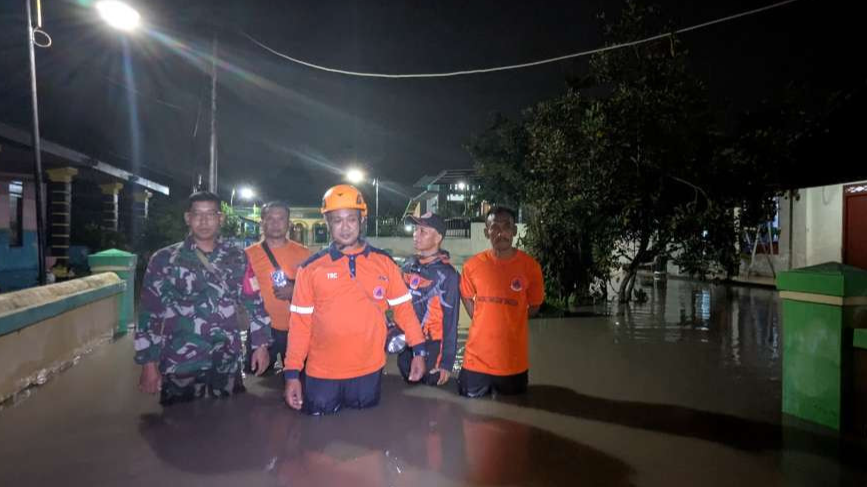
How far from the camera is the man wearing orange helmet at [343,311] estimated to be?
3633mm

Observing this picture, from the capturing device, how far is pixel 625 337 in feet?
25.3

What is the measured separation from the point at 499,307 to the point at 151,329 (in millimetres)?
Result: 2705

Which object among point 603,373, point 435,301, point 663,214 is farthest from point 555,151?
point 435,301

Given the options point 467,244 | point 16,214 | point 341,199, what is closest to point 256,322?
point 341,199

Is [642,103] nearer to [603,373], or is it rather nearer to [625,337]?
[625,337]

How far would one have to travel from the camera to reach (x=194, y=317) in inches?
164

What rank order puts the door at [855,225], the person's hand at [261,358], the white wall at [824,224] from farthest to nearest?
the white wall at [824,224] → the door at [855,225] → the person's hand at [261,358]

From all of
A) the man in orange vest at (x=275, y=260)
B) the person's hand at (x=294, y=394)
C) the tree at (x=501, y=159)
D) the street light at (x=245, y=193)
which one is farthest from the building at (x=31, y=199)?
the street light at (x=245, y=193)

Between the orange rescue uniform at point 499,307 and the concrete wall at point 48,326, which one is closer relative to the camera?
the orange rescue uniform at point 499,307

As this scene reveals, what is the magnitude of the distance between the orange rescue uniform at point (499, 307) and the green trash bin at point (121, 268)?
19.8 feet

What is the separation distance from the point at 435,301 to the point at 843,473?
2918 millimetres

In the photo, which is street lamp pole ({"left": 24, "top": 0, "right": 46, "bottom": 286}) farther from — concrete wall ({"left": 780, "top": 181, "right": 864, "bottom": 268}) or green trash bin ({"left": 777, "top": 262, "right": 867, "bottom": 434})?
concrete wall ({"left": 780, "top": 181, "right": 864, "bottom": 268})

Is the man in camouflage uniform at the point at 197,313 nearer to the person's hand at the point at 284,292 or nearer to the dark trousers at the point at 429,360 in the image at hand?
the person's hand at the point at 284,292

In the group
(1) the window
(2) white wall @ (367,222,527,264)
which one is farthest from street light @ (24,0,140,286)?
(2) white wall @ (367,222,527,264)
